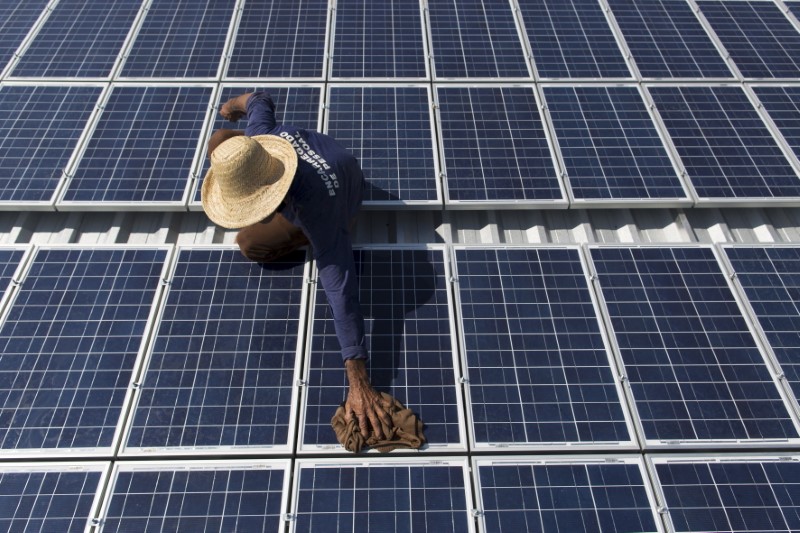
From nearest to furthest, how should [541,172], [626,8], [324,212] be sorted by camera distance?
[324,212]
[541,172]
[626,8]

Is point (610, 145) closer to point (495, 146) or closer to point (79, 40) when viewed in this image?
point (495, 146)

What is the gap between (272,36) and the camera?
8.62m

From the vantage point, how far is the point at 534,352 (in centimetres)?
560

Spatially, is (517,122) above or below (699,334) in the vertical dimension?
above

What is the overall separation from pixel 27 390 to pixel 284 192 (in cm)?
389

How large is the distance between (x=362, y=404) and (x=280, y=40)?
705 centimetres

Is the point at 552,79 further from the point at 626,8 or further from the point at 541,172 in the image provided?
the point at 626,8

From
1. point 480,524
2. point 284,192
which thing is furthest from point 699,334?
point 284,192

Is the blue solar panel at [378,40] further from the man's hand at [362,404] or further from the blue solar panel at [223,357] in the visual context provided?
the man's hand at [362,404]

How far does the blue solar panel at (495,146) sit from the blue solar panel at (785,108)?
413 centimetres

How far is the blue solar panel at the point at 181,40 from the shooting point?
819 cm

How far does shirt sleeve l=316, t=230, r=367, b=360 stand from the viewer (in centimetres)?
502

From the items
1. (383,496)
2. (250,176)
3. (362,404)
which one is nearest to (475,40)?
(250,176)

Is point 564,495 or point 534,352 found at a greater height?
point 534,352
